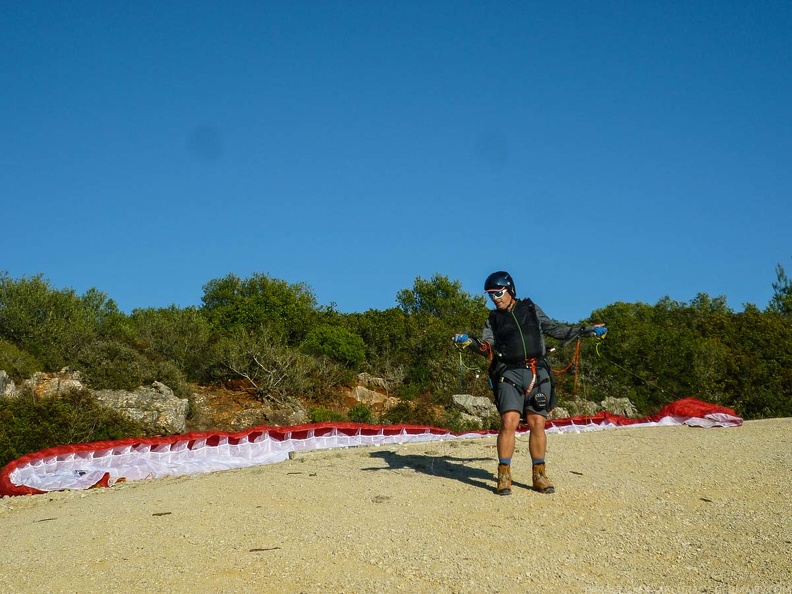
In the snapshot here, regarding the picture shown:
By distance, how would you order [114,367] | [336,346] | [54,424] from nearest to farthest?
[54,424]
[114,367]
[336,346]

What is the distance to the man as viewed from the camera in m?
6.59

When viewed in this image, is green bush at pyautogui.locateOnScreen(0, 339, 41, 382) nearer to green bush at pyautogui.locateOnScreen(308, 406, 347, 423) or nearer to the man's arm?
green bush at pyautogui.locateOnScreen(308, 406, 347, 423)

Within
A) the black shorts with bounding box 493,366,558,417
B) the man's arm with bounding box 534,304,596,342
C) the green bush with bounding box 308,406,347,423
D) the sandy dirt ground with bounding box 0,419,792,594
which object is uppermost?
the man's arm with bounding box 534,304,596,342

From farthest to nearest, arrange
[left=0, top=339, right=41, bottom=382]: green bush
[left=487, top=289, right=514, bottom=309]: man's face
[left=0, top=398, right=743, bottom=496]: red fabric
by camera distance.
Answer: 1. [left=0, top=339, right=41, bottom=382]: green bush
2. [left=0, top=398, right=743, bottom=496]: red fabric
3. [left=487, top=289, right=514, bottom=309]: man's face

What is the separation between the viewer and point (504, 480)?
21.3 ft

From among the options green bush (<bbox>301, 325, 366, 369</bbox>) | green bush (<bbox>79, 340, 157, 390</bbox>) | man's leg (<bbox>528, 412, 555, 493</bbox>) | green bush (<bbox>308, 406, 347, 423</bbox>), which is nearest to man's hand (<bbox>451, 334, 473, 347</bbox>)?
man's leg (<bbox>528, 412, 555, 493</bbox>)

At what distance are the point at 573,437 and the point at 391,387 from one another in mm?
15276

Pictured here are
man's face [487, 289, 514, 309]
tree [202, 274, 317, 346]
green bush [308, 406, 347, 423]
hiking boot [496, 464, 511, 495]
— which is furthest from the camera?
tree [202, 274, 317, 346]

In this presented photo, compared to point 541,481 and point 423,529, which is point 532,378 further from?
point 423,529

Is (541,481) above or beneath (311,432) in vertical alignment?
beneath

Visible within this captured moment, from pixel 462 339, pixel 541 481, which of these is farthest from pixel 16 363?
pixel 541 481

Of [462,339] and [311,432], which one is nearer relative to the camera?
[462,339]

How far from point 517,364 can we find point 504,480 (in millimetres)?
1040

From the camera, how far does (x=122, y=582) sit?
448 cm
